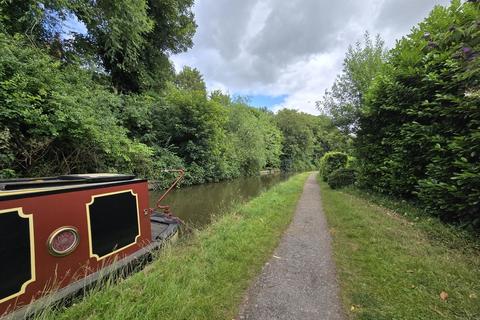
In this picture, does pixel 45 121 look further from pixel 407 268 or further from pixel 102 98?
pixel 407 268

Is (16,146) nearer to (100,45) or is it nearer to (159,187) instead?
(159,187)

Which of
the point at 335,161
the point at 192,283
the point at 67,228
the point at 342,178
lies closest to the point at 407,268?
the point at 192,283

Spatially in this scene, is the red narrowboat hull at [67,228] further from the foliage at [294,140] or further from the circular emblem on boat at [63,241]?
the foliage at [294,140]

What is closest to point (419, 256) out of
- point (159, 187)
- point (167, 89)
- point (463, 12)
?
point (463, 12)

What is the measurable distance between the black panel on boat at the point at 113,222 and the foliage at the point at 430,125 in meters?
4.45

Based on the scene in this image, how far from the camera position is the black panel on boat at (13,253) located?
2031 millimetres

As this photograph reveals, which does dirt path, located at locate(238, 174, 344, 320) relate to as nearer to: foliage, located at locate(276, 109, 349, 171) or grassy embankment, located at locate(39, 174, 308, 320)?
grassy embankment, located at locate(39, 174, 308, 320)

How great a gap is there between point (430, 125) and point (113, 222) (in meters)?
6.64

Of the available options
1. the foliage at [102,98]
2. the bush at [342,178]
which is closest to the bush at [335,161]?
the foliage at [102,98]

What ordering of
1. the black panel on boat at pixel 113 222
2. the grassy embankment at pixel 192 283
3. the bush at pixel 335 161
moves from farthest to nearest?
the bush at pixel 335 161 → the black panel on boat at pixel 113 222 → the grassy embankment at pixel 192 283

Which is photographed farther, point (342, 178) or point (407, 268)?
point (342, 178)

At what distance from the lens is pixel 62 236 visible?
102 inches

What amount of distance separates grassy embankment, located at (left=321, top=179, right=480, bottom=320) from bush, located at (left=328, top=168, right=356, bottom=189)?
5.82 m

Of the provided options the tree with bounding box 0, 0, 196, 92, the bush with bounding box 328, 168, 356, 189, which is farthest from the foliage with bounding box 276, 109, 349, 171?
the tree with bounding box 0, 0, 196, 92
